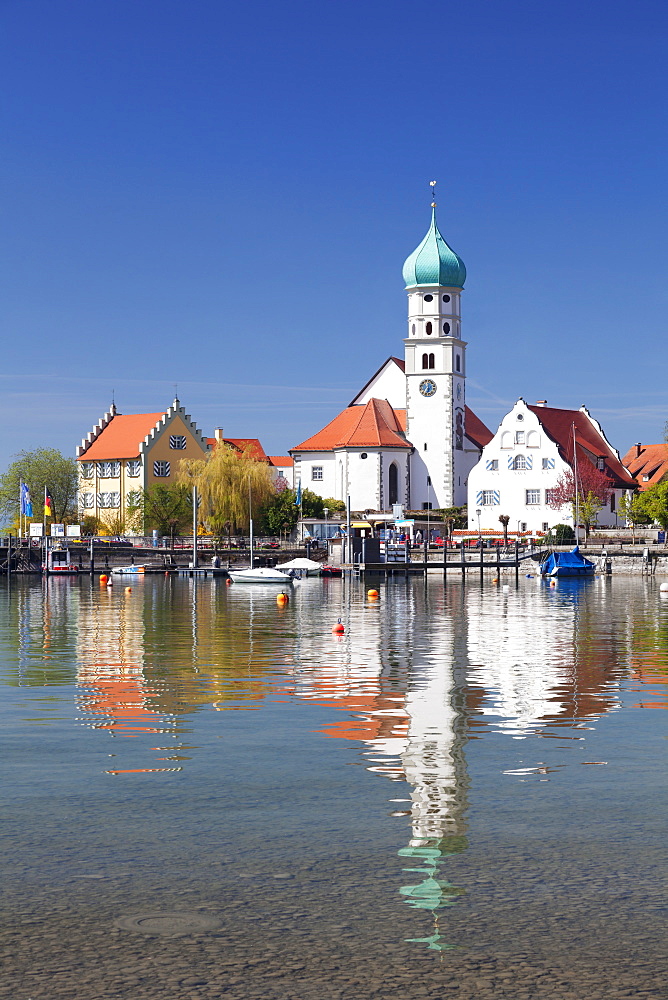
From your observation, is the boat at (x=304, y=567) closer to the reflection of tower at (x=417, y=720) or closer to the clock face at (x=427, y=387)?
the clock face at (x=427, y=387)

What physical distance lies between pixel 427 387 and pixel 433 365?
8.75ft

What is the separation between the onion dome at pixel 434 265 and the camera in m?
136

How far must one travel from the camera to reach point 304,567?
340ft

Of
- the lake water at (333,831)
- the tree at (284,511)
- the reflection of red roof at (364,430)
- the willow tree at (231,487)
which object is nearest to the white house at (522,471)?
the reflection of red roof at (364,430)

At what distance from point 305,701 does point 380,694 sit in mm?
1559

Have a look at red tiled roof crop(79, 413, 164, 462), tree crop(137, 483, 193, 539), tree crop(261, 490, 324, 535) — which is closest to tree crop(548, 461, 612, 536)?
tree crop(261, 490, 324, 535)

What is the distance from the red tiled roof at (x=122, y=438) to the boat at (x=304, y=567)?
150 ft

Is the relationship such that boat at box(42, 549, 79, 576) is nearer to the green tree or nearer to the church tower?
the church tower

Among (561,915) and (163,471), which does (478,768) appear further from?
(163,471)

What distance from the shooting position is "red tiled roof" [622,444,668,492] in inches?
5714

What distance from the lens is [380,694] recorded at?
2255 centimetres

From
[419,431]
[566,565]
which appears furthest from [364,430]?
[566,565]

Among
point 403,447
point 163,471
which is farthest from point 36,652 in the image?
point 163,471

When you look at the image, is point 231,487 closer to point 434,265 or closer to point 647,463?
point 434,265
